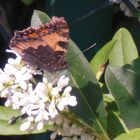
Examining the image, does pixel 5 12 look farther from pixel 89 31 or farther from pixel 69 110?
pixel 69 110

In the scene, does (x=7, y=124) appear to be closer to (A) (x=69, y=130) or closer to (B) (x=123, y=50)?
(A) (x=69, y=130)

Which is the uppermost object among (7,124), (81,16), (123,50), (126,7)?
(81,16)

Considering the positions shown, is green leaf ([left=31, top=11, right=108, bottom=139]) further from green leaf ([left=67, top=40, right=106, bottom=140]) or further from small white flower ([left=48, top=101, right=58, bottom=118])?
small white flower ([left=48, top=101, right=58, bottom=118])

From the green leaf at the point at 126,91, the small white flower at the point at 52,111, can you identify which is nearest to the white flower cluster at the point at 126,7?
the green leaf at the point at 126,91

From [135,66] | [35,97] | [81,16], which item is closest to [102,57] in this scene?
[135,66]

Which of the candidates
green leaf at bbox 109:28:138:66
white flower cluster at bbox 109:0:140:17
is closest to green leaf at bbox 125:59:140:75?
green leaf at bbox 109:28:138:66

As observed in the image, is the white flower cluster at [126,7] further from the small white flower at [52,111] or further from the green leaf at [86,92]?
the small white flower at [52,111]
